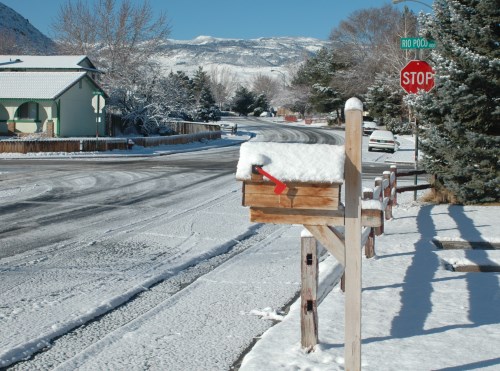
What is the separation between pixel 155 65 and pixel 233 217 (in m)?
44.8

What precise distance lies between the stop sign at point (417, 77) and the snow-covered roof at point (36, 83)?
32.0 m

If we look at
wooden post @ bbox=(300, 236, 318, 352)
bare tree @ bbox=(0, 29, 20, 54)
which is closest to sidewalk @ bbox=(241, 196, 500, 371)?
wooden post @ bbox=(300, 236, 318, 352)

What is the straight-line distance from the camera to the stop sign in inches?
616

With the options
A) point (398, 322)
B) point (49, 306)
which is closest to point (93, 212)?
point (49, 306)

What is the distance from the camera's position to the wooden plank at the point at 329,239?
15.8ft

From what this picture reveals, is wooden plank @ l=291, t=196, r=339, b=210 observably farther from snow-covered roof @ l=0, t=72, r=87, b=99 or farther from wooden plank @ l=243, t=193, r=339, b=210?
snow-covered roof @ l=0, t=72, r=87, b=99

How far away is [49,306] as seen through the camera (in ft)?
24.0

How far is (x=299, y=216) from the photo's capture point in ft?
15.8

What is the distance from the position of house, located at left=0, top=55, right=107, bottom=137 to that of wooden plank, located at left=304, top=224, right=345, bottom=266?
38.0 metres

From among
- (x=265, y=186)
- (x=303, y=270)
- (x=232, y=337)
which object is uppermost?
(x=265, y=186)

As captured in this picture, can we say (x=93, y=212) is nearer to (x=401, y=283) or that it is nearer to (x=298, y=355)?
(x=401, y=283)

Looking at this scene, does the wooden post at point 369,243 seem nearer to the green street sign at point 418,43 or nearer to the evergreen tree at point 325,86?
the green street sign at point 418,43

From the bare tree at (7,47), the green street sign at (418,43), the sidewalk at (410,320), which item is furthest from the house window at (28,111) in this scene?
the bare tree at (7,47)

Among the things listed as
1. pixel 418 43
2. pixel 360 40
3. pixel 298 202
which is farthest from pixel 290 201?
pixel 360 40
